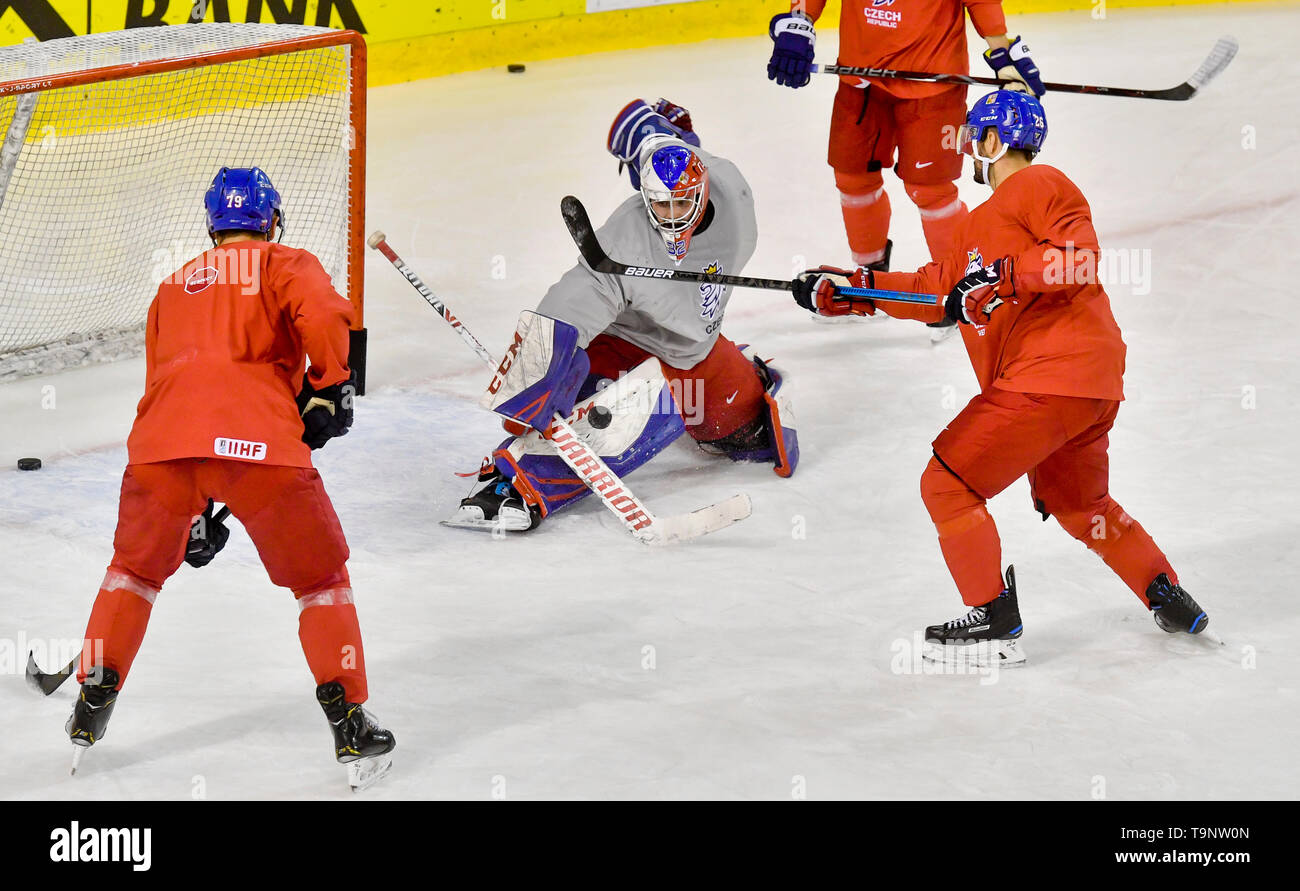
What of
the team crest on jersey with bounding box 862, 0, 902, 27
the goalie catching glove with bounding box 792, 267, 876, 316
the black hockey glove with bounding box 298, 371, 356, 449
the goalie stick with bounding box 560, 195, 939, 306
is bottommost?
the black hockey glove with bounding box 298, 371, 356, 449

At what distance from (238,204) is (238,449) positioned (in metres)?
0.42

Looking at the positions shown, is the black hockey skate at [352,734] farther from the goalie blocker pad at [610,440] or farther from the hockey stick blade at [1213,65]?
the hockey stick blade at [1213,65]

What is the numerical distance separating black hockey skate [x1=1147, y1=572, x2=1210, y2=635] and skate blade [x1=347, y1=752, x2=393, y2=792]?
1483 mm

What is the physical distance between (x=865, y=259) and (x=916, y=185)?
315 millimetres

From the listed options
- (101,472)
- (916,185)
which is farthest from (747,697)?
(916,185)

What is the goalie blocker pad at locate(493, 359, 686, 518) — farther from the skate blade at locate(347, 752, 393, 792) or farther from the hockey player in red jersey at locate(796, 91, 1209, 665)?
the skate blade at locate(347, 752, 393, 792)

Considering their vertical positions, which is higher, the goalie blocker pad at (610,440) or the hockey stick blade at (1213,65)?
the hockey stick blade at (1213,65)

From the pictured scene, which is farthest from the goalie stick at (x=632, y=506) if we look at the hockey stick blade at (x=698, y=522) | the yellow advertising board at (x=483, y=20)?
the yellow advertising board at (x=483, y=20)

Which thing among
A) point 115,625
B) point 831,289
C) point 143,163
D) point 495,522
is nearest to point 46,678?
point 115,625

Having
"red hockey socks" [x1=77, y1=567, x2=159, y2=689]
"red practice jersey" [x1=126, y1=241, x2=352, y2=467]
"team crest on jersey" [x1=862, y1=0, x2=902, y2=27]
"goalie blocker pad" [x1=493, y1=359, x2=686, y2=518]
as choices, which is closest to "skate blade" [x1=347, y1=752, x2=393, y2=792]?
"red hockey socks" [x1=77, y1=567, x2=159, y2=689]

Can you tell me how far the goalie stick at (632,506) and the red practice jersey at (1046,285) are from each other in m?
0.90

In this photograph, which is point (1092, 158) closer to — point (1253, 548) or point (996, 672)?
point (1253, 548)

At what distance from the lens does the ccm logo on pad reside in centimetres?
260

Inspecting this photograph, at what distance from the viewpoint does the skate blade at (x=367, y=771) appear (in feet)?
8.78
